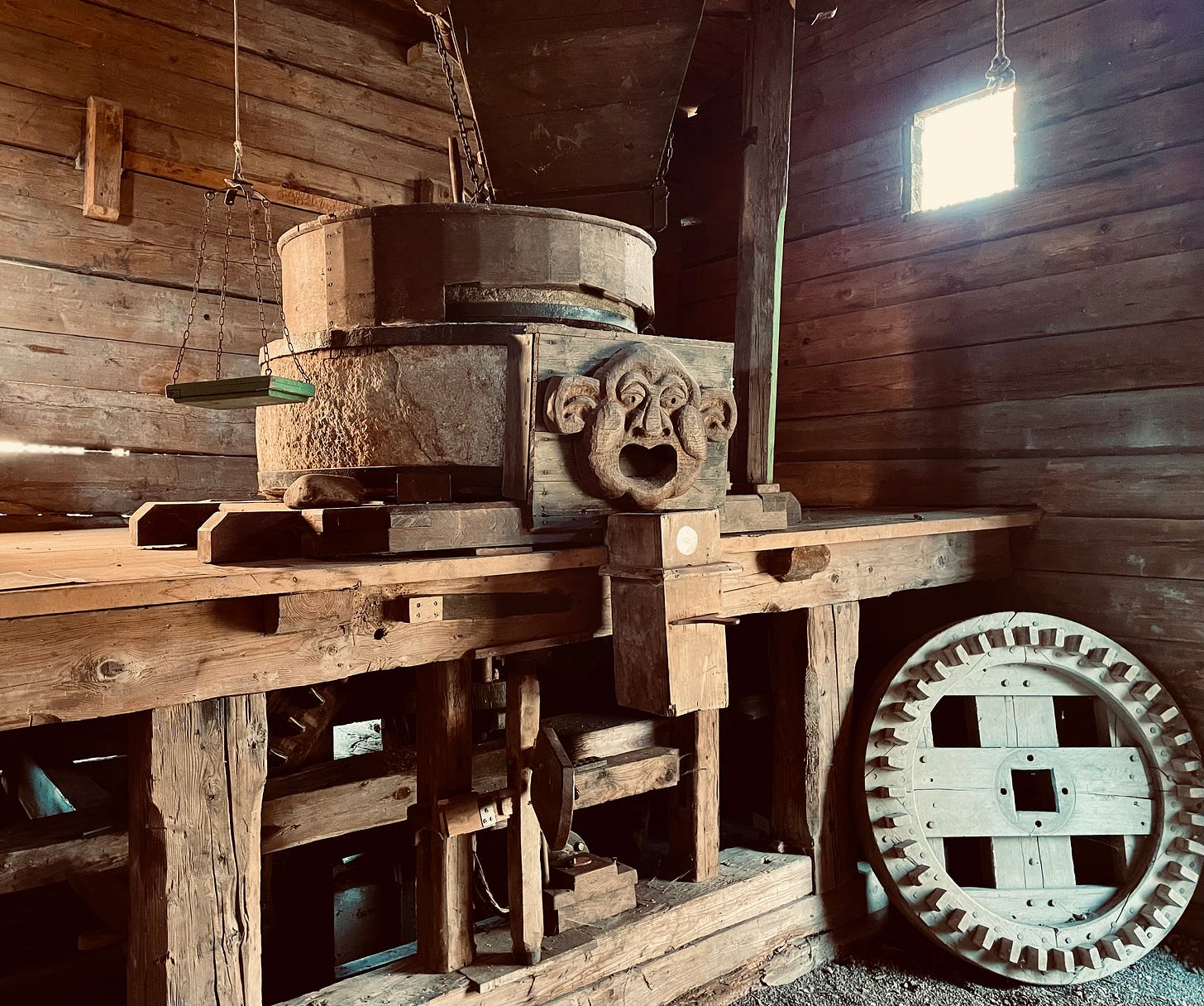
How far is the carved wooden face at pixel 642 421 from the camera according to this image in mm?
2426

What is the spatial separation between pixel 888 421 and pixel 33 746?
4.12m

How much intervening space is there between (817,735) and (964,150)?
2950 mm

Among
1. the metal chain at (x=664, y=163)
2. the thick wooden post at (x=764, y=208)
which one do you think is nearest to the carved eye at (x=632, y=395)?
the thick wooden post at (x=764, y=208)

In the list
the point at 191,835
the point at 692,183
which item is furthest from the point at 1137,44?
the point at 191,835

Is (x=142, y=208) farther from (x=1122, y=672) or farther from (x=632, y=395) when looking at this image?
(x=1122, y=672)

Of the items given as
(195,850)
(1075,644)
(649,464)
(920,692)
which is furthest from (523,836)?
(1075,644)

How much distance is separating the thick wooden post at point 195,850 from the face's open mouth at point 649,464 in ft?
3.98

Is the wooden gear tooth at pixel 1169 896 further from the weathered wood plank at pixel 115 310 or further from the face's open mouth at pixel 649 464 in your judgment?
the weathered wood plank at pixel 115 310

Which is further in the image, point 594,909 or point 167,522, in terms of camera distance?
point 594,909

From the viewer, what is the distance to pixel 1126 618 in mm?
3596

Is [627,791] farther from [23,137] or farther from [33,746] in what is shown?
[23,137]

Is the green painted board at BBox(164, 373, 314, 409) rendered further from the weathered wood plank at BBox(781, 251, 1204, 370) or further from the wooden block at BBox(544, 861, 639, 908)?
the weathered wood plank at BBox(781, 251, 1204, 370)

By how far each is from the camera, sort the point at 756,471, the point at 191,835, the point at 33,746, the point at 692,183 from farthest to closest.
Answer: the point at 692,183
the point at 33,746
the point at 756,471
the point at 191,835

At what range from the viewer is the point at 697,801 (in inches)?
121
